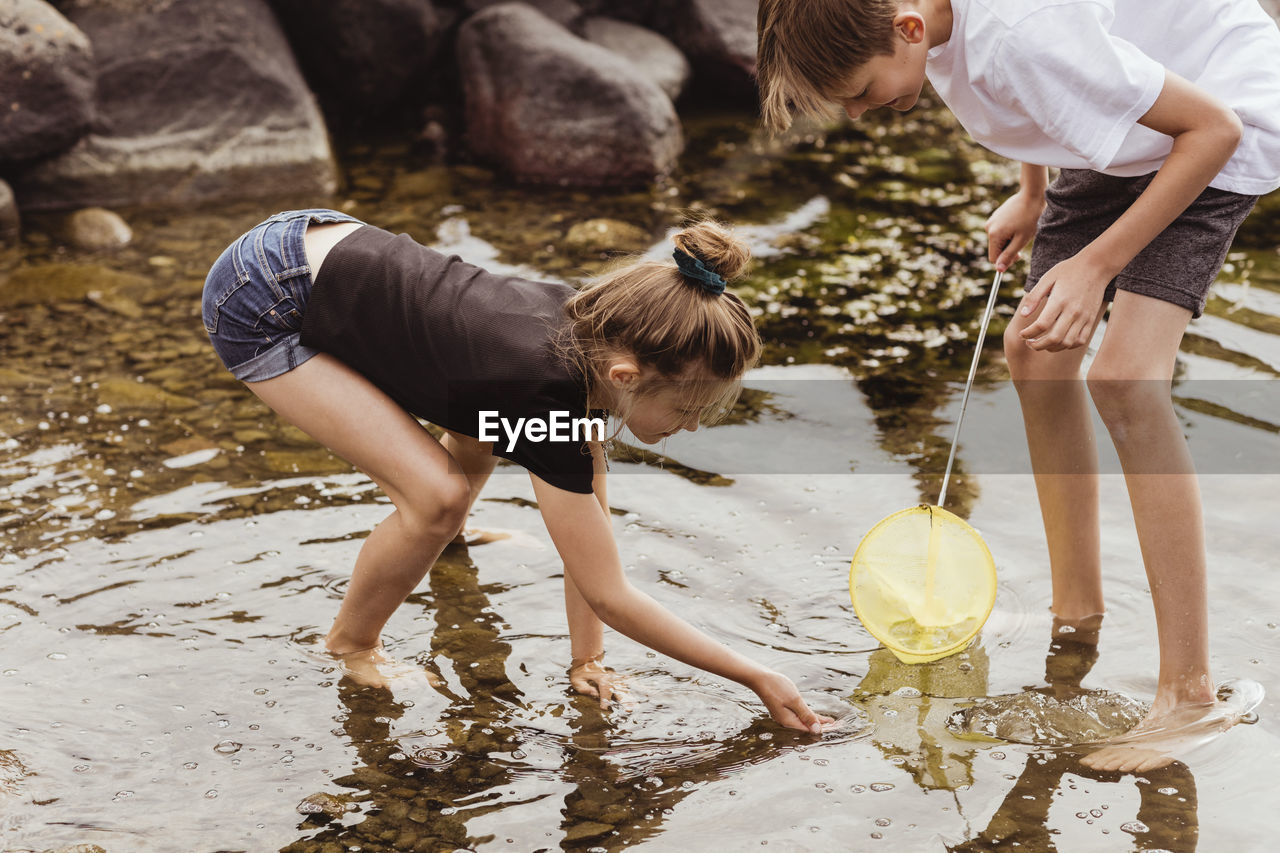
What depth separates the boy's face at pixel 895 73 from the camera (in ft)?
6.62

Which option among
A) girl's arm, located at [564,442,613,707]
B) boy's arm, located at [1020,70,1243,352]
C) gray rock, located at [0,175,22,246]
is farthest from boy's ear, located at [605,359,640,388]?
gray rock, located at [0,175,22,246]

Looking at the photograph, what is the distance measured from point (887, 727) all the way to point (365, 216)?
379 centimetres

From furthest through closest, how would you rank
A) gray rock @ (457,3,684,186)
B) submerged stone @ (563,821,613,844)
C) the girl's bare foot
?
1. gray rock @ (457,3,684,186)
2. the girl's bare foot
3. submerged stone @ (563,821,613,844)

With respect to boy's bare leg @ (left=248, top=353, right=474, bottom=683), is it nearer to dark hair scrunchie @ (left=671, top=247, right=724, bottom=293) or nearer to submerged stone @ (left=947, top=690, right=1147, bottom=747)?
dark hair scrunchie @ (left=671, top=247, right=724, bottom=293)

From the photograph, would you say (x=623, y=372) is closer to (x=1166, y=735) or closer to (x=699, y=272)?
(x=699, y=272)

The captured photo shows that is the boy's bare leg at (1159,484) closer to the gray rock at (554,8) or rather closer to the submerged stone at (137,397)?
the submerged stone at (137,397)

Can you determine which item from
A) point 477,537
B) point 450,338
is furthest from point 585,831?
point 477,537

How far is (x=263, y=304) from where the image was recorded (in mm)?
2285

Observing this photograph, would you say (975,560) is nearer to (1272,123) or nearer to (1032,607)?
(1032,607)

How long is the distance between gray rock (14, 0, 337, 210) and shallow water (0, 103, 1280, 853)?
43.8 inches

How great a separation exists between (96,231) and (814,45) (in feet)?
12.8

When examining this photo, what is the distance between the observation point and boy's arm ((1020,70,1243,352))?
1904 millimetres

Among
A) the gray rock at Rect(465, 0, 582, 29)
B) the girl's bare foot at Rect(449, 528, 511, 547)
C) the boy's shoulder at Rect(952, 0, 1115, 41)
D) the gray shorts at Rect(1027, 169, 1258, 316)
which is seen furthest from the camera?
the gray rock at Rect(465, 0, 582, 29)

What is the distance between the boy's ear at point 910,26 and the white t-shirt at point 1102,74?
2.6 inches
